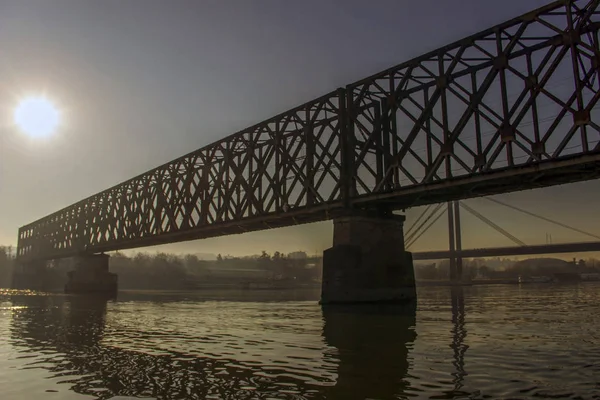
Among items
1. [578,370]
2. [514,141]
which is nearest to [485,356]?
[578,370]

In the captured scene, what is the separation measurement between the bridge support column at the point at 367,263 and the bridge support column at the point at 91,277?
7048 cm

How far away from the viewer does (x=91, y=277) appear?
4149 inches

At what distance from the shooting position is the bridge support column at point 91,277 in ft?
330

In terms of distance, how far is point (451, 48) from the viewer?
42406 mm

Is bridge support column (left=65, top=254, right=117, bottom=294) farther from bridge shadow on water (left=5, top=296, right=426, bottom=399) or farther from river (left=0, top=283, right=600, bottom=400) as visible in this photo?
bridge shadow on water (left=5, top=296, right=426, bottom=399)

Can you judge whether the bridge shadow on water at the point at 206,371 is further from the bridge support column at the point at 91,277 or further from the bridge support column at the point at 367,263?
the bridge support column at the point at 91,277

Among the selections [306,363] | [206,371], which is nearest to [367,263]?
[306,363]

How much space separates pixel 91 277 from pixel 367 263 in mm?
78507

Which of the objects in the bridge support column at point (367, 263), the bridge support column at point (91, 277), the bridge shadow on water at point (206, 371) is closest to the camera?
the bridge shadow on water at point (206, 371)

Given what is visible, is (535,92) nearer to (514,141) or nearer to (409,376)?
(514,141)

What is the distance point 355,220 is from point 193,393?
113 ft

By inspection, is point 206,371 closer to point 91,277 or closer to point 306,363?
point 306,363

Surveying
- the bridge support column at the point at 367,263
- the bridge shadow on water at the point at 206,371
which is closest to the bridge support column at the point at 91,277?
the bridge support column at the point at 367,263

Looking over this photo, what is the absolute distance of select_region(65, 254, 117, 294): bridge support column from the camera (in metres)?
101
